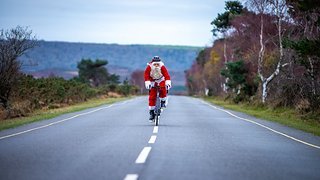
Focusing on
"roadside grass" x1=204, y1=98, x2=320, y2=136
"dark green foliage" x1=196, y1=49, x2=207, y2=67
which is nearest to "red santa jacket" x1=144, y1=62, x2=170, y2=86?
"roadside grass" x1=204, y1=98, x2=320, y2=136

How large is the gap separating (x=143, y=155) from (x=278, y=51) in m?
29.4

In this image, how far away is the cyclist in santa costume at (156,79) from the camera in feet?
57.1

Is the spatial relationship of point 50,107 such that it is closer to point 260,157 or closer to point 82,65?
point 260,157

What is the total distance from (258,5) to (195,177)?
3011 cm

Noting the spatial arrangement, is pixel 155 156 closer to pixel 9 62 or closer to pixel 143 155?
pixel 143 155

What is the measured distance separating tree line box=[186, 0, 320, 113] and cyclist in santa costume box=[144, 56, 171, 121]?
4.53 m

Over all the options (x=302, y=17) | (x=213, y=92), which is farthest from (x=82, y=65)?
(x=302, y=17)

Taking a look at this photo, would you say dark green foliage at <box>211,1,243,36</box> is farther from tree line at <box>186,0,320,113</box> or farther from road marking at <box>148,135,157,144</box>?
road marking at <box>148,135,157,144</box>

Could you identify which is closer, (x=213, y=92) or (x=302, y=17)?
(x=302, y=17)

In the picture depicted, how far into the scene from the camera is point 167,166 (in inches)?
328


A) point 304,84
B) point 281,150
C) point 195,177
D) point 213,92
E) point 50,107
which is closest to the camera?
point 195,177

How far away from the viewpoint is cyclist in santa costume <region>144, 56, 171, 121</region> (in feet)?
57.1

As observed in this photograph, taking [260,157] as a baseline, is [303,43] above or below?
above

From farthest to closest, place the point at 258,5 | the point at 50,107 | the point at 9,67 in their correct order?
1. the point at 258,5
2. the point at 50,107
3. the point at 9,67
